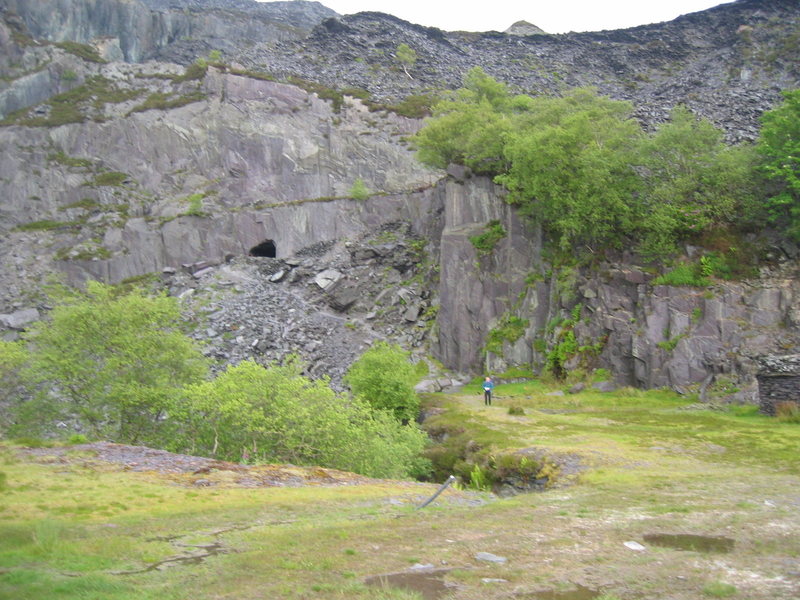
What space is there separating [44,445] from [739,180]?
4253 centimetres

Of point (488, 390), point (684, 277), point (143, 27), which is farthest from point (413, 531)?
point (143, 27)

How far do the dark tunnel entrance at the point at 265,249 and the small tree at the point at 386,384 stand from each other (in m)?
33.7

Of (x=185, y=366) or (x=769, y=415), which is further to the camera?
(x=185, y=366)

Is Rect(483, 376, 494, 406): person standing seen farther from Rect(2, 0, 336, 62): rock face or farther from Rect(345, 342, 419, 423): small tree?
Rect(2, 0, 336, 62): rock face

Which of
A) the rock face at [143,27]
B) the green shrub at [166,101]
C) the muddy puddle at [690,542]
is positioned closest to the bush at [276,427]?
the muddy puddle at [690,542]

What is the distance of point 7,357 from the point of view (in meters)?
29.7

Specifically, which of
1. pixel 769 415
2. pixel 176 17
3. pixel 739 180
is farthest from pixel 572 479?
pixel 176 17

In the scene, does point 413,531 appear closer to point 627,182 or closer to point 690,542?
point 690,542

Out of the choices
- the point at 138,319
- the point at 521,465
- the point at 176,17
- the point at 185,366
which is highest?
the point at 176,17

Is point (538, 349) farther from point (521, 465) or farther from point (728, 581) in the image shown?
point (728, 581)

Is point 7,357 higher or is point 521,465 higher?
point 7,357

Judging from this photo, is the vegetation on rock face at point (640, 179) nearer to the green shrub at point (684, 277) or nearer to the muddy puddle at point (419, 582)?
the green shrub at point (684, 277)

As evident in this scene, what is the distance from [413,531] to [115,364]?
67.3 feet

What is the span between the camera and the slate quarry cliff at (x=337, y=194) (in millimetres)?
41125
